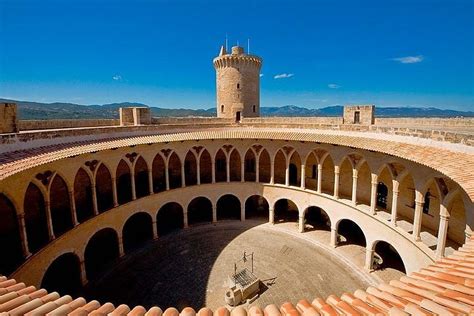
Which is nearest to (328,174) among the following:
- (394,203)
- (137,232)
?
(394,203)

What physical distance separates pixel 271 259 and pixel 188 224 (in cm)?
907

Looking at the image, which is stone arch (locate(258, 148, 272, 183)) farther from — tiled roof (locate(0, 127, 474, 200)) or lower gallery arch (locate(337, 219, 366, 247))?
lower gallery arch (locate(337, 219, 366, 247))

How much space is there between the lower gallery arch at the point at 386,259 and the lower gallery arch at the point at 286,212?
7.50m

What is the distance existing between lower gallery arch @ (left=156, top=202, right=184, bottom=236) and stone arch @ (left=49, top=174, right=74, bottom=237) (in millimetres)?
7678

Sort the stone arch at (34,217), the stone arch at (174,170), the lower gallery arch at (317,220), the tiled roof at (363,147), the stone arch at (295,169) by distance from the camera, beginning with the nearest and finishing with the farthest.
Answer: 1. the tiled roof at (363,147)
2. the stone arch at (34,217)
3. the lower gallery arch at (317,220)
4. the stone arch at (295,169)
5. the stone arch at (174,170)

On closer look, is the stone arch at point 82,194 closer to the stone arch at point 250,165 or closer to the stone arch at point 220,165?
the stone arch at point 220,165

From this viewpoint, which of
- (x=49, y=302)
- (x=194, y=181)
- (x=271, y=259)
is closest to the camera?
(x=49, y=302)

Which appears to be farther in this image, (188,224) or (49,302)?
(188,224)

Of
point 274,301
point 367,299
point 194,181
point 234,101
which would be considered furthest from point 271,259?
point 234,101

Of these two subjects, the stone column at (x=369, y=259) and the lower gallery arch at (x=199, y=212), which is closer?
the stone column at (x=369, y=259)

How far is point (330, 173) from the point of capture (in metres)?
24.0

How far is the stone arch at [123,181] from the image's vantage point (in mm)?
22531

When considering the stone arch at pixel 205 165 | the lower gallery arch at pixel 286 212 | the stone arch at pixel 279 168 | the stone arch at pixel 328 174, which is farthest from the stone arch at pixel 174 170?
the stone arch at pixel 328 174

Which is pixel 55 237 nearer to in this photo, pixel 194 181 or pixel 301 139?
pixel 194 181
